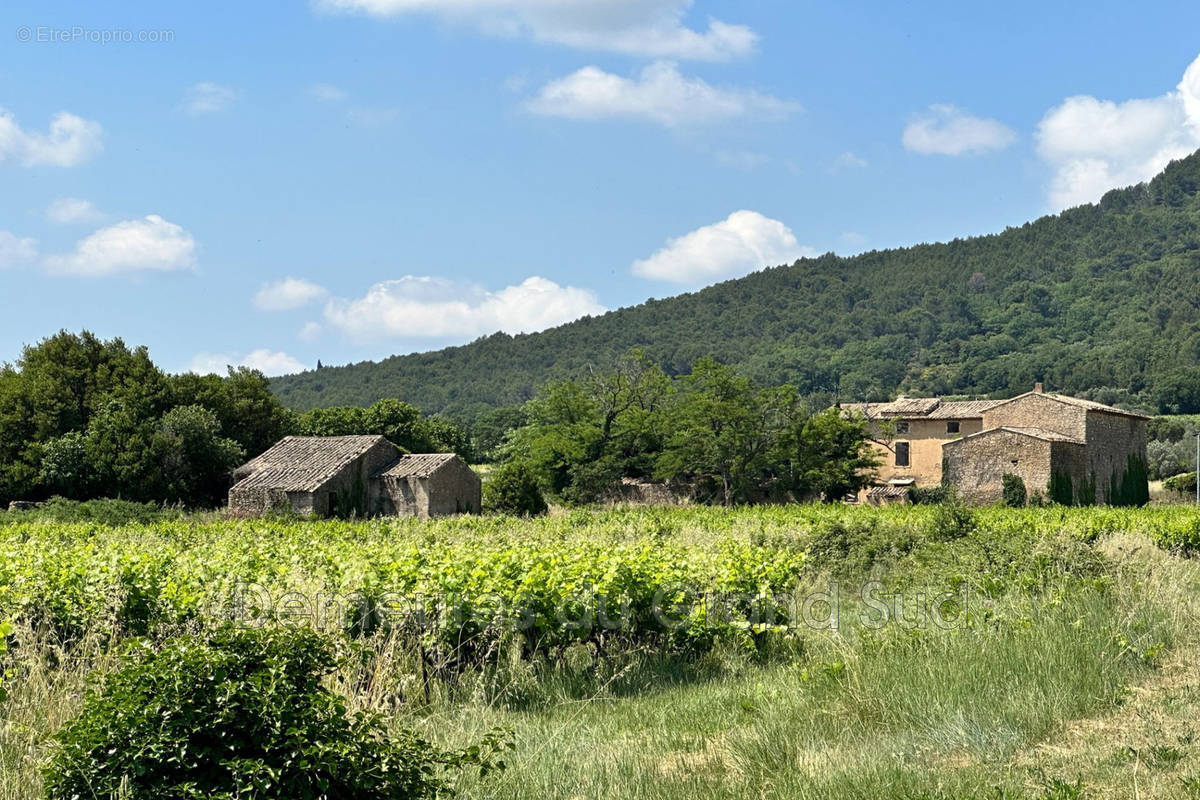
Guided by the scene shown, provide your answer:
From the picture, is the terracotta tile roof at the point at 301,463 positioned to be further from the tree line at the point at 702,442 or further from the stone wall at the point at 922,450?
the stone wall at the point at 922,450

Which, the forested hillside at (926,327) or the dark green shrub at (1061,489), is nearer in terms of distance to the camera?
the dark green shrub at (1061,489)

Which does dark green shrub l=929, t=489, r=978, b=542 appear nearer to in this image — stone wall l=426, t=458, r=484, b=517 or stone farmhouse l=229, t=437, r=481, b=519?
stone farmhouse l=229, t=437, r=481, b=519

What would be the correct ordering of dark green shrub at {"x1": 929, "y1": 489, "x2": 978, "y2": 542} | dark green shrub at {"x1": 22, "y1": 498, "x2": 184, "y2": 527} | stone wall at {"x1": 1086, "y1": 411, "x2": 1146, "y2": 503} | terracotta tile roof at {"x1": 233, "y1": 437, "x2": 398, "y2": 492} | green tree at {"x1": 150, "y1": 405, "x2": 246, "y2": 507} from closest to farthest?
1. dark green shrub at {"x1": 929, "y1": 489, "x2": 978, "y2": 542}
2. dark green shrub at {"x1": 22, "y1": 498, "x2": 184, "y2": 527}
3. terracotta tile roof at {"x1": 233, "y1": 437, "x2": 398, "y2": 492}
4. green tree at {"x1": 150, "y1": 405, "x2": 246, "y2": 507}
5. stone wall at {"x1": 1086, "y1": 411, "x2": 1146, "y2": 503}

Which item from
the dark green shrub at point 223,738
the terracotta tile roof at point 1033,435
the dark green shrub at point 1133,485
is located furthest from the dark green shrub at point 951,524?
the dark green shrub at point 1133,485

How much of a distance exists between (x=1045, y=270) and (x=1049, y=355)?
3407cm

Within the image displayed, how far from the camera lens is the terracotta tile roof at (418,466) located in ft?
140

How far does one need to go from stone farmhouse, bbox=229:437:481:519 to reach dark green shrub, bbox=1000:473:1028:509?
23522mm

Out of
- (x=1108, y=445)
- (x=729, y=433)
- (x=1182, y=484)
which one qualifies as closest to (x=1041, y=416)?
(x=1108, y=445)

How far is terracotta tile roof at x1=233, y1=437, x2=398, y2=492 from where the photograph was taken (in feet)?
137

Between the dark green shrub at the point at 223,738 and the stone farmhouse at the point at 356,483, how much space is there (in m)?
36.8

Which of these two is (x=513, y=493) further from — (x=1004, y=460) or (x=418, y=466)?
(x=1004, y=460)

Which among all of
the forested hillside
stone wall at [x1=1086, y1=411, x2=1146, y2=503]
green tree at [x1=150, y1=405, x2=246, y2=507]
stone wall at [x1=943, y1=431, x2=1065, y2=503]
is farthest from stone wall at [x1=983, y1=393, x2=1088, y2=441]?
the forested hillside

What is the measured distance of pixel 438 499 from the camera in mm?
42594

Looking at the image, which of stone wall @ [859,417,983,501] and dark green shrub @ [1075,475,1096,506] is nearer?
dark green shrub @ [1075,475,1096,506]
